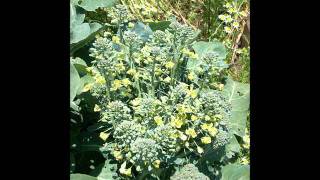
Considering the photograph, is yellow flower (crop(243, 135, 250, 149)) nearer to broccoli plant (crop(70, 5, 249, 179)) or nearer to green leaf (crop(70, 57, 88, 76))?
broccoli plant (crop(70, 5, 249, 179))

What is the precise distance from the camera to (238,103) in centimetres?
259

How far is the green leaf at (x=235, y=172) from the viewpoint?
86.0 inches

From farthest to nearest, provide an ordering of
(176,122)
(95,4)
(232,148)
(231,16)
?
(231,16)
(95,4)
(232,148)
(176,122)

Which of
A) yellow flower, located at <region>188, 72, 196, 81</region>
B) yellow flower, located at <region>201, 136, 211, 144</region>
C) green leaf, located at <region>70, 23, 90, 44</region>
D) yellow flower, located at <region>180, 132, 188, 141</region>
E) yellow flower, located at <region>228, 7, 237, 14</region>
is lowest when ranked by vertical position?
yellow flower, located at <region>201, 136, 211, 144</region>

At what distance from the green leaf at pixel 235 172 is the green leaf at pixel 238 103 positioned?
8.3 inches

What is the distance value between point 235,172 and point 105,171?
530mm

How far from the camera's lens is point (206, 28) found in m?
3.89

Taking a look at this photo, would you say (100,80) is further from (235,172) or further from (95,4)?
(235,172)

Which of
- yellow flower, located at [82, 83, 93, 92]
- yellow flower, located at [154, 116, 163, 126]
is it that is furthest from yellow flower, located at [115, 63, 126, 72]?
yellow flower, located at [154, 116, 163, 126]

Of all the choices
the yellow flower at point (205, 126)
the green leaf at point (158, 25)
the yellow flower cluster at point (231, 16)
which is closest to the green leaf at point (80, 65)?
the green leaf at point (158, 25)

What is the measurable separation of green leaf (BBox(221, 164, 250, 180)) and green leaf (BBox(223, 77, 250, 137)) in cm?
21

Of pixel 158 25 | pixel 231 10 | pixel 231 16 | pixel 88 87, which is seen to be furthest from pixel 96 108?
pixel 231 16

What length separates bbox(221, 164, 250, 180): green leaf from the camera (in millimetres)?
2186
